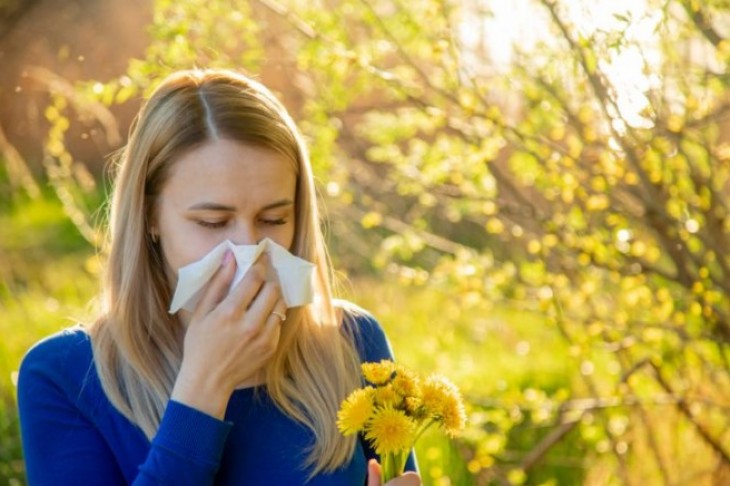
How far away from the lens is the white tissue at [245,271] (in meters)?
2.08

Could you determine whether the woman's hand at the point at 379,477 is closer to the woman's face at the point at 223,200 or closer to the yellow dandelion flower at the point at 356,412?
the yellow dandelion flower at the point at 356,412

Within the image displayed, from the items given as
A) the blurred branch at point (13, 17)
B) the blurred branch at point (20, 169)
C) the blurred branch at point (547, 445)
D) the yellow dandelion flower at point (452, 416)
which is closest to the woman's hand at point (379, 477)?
the yellow dandelion flower at point (452, 416)

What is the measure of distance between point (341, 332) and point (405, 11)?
1.36 m

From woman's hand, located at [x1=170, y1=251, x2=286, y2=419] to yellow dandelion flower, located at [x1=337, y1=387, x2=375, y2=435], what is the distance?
8.9 inches

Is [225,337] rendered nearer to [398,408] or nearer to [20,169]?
[398,408]

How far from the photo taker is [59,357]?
2219mm

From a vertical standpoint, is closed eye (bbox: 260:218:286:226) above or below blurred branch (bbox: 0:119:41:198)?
above

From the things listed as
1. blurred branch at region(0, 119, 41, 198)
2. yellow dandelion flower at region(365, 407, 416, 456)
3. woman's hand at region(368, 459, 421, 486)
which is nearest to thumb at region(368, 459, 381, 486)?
woman's hand at region(368, 459, 421, 486)

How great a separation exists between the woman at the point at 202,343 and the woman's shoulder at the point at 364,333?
4 centimetres

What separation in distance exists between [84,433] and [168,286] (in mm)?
323

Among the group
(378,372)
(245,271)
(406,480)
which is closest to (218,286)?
(245,271)

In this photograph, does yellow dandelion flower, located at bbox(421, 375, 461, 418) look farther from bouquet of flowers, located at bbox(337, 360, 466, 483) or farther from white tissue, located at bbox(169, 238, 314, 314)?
white tissue, located at bbox(169, 238, 314, 314)

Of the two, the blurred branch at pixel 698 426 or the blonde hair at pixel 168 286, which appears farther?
the blurred branch at pixel 698 426

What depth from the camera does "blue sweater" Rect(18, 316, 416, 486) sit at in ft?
6.58
